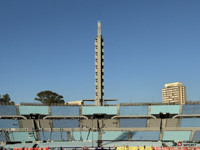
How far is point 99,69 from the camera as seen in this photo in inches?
2982

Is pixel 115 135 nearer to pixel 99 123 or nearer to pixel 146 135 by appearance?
pixel 99 123

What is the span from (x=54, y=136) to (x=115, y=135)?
17429 mm

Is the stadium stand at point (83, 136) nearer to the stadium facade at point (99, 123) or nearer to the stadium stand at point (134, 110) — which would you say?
the stadium facade at point (99, 123)

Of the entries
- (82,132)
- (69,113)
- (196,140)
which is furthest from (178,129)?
(69,113)

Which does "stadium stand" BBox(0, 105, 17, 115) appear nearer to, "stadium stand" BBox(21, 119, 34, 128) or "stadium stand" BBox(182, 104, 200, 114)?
"stadium stand" BBox(21, 119, 34, 128)

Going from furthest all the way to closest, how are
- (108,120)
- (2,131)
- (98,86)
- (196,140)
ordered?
(98,86)
(108,120)
(2,131)
(196,140)

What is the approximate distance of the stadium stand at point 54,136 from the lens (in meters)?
60.9

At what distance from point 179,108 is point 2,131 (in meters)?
52.5

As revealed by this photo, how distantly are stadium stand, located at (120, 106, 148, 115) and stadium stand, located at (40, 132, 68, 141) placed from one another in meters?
18.7

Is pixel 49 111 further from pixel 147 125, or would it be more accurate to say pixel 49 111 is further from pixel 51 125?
pixel 147 125

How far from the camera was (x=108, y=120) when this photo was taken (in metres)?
66.9

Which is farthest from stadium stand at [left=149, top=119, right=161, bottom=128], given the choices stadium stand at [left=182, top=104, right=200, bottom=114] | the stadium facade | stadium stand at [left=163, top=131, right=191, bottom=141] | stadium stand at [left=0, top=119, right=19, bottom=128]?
stadium stand at [left=0, top=119, right=19, bottom=128]

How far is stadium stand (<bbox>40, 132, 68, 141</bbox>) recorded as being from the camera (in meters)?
60.9

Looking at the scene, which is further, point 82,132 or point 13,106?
point 13,106
